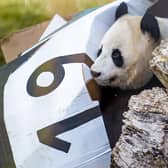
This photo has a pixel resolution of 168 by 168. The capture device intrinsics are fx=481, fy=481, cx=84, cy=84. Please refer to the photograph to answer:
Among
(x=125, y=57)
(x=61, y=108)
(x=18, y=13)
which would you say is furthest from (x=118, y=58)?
(x=18, y=13)

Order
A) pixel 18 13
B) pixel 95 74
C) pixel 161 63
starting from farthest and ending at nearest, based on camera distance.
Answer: pixel 18 13, pixel 95 74, pixel 161 63

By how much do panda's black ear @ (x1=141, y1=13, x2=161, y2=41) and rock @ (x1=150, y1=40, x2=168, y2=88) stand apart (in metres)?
0.07

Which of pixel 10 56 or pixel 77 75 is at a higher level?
pixel 77 75

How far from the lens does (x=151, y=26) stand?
0.69m

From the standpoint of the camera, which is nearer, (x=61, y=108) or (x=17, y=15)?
(x=61, y=108)

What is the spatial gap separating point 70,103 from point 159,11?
19cm

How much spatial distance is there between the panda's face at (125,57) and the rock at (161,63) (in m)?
0.06

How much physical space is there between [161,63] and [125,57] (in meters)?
0.10

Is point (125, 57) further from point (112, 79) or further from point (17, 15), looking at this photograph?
point (17, 15)

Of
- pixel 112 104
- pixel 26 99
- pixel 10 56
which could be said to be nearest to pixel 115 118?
pixel 112 104

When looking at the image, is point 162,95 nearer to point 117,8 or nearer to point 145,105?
point 145,105

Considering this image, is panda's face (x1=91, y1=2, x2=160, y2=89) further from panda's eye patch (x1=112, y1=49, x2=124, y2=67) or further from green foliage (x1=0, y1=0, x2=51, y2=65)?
green foliage (x1=0, y1=0, x2=51, y2=65)

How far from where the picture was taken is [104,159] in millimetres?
701

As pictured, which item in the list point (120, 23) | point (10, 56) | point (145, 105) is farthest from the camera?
point (10, 56)
